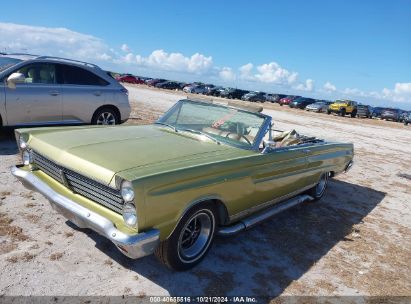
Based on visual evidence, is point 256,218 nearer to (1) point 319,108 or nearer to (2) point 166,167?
(2) point 166,167

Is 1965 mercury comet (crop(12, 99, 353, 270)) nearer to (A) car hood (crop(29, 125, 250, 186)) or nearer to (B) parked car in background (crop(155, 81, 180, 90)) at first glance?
(A) car hood (crop(29, 125, 250, 186))

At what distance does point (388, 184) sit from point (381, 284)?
16.7 feet

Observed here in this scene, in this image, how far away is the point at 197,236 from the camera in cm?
378

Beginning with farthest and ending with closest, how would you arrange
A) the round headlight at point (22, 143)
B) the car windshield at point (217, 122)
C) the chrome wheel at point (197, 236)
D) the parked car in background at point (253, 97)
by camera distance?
the parked car in background at point (253, 97) → the car windshield at point (217, 122) → the round headlight at point (22, 143) → the chrome wheel at point (197, 236)

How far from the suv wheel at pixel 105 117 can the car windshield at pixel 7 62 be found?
1875 millimetres

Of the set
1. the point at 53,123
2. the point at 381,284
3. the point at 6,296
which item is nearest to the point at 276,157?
the point at 381,284

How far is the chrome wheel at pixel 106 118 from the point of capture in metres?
8.38

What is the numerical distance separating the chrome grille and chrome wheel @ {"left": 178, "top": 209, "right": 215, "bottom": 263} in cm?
81

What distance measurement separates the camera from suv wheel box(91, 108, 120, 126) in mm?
8252

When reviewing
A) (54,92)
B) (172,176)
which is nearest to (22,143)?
(172,176)

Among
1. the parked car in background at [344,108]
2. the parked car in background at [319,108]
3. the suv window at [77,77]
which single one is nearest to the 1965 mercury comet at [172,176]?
the suv window at [77,77]

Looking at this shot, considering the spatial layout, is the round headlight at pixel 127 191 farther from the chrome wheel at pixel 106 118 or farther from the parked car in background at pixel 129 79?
the parked car in background at pixel 129 79

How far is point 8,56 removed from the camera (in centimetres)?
758

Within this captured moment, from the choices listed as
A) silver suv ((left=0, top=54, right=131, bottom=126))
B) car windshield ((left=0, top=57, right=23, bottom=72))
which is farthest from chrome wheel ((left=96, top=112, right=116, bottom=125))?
car windshield ((left=0, top=57, right=23, bottom=72))
